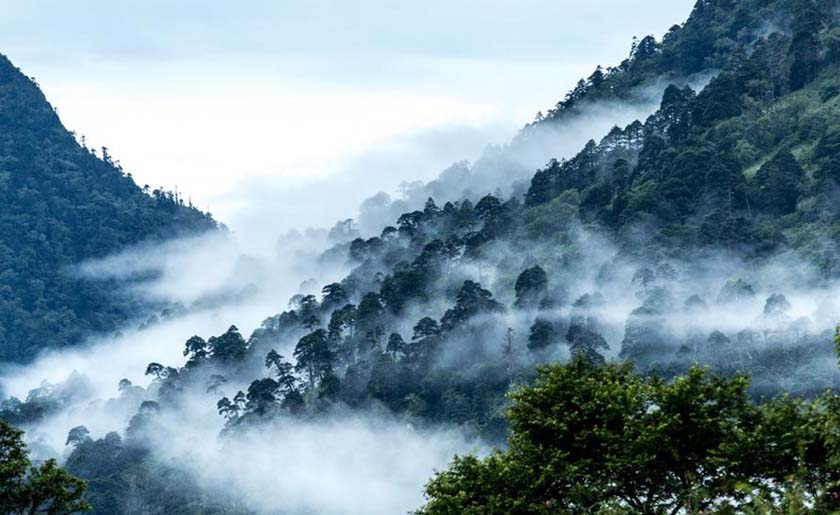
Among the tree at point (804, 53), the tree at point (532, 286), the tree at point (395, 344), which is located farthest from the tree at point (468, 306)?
the tree at point (804, 53)

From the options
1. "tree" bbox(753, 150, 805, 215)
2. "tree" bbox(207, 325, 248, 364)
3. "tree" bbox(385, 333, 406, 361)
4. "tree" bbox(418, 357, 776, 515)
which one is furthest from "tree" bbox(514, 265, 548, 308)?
"tree" bbox(418, 357, 776, 515)

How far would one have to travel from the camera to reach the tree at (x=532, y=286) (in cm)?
10812

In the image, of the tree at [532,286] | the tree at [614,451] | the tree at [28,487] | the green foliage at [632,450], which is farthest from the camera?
the tree at [532,286]

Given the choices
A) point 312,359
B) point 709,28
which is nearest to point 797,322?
point 312,359

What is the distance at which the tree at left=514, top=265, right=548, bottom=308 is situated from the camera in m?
108

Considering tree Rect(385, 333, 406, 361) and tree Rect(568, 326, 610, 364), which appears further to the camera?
tree Rect(385, 333, 406, 361)

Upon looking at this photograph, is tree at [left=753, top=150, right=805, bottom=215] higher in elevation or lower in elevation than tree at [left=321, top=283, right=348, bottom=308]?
lower

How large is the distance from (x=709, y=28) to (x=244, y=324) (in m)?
69.1

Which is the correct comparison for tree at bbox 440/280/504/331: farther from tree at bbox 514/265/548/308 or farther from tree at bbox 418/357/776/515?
tree at bbox 418/357/776/515

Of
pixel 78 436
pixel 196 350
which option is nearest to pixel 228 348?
pixel 196 350

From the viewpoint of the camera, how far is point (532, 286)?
10794cm

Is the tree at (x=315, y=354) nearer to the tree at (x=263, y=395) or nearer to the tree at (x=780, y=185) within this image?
the tree at (x=263, y=395)

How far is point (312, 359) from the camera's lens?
11419 centimetres

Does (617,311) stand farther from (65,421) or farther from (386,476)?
(65,421)
